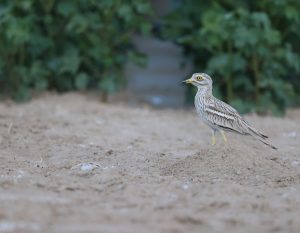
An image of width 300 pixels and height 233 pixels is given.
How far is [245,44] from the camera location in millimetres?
10047

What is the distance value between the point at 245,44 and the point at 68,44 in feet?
8.92

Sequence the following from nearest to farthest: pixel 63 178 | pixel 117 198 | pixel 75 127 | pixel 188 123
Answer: pixel 117 198 → pixel 63 178 → pixel 75 127 → pixel 188 123

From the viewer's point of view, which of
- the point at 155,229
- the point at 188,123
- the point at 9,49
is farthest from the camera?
the point at 9,49

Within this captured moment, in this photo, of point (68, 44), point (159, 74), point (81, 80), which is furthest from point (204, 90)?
point (159, 74)

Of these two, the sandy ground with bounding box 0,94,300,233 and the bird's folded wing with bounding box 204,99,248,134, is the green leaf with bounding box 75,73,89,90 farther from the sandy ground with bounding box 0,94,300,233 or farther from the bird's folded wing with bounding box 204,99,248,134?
the bird's folded wing with bounding box 204,99,248,134

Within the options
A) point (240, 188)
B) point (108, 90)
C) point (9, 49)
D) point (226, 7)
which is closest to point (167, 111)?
point (108, 90)

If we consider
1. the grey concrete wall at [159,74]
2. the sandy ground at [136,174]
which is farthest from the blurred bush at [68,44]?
the grey concrete wall at [159,74]

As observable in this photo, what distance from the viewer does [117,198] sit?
17.4 feet

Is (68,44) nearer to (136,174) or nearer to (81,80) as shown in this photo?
(81,80)

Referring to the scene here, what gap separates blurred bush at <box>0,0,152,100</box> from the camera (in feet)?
34.1

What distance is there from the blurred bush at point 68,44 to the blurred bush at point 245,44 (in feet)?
2.39

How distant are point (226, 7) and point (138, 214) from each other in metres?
6.49

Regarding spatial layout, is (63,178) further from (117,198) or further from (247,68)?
(247,68)

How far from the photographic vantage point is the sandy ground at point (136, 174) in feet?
15.1
